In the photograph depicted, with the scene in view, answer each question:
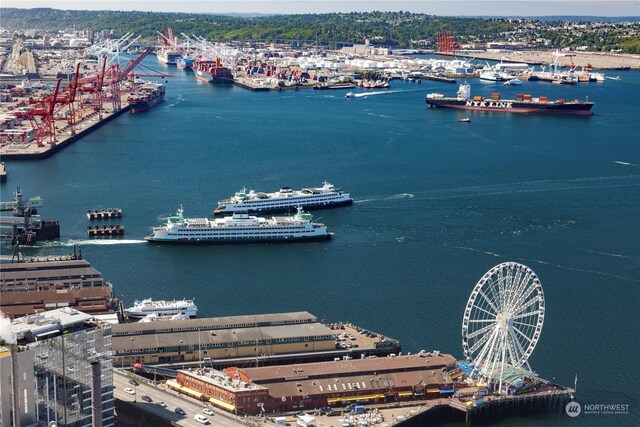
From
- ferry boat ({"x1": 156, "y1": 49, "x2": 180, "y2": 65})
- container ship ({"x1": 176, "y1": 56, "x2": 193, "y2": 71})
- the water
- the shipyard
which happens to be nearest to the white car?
the shipyard

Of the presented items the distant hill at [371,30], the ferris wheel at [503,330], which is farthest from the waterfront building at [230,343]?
the distant hill at [371,30]

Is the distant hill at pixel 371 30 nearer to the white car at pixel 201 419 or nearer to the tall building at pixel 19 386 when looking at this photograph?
the white car at pixel 201 419

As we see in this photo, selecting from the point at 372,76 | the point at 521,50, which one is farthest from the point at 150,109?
the point at 521,50

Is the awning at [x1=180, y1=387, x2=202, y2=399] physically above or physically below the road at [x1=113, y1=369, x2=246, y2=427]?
below

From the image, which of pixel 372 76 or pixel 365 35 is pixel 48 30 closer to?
pixel 365 35

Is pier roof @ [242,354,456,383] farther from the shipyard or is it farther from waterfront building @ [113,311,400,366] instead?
waterfront building @ [113,311,400,366]

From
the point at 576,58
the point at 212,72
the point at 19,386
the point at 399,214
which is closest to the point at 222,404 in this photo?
the point at 19,386
